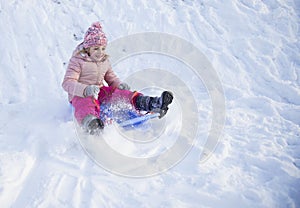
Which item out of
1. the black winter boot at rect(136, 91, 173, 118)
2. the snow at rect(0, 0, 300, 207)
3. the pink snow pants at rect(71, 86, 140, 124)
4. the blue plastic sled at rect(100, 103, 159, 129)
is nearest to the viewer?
the snow at rect(0, 0, 300, 207)

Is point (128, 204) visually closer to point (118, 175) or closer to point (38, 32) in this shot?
point (118, 175)

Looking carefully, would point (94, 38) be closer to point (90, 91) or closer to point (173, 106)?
point (90, 91)

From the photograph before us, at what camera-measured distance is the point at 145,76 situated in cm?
417

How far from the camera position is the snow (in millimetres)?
Answer: 2242

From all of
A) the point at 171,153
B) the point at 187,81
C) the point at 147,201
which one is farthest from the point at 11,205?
the point at 187,81

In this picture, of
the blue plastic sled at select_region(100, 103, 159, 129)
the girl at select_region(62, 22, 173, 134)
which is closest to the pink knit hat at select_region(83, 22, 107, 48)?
the girl at select_region(62, 22, 173, 134)

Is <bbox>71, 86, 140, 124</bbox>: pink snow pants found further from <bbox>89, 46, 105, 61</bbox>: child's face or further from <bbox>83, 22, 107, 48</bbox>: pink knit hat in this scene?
<bbox>83, 22, 107, 48</bbox>: pink knit hat

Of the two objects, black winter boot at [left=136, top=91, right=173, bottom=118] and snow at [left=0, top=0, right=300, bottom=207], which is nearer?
snow at [left=0, top=0, right=300, bottom=207]

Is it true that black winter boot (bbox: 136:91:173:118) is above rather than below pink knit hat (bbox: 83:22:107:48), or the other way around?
below

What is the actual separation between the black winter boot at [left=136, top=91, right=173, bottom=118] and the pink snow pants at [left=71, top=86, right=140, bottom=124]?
95 millimetres

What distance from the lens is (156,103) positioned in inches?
116

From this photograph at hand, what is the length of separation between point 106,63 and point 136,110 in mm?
584

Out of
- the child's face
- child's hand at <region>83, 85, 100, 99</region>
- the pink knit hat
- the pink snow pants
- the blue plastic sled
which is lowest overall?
the blue plastic sled

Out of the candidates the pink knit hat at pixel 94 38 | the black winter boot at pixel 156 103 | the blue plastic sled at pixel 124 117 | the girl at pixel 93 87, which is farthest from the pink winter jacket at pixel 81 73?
the black winter boot at pixel 156 103
